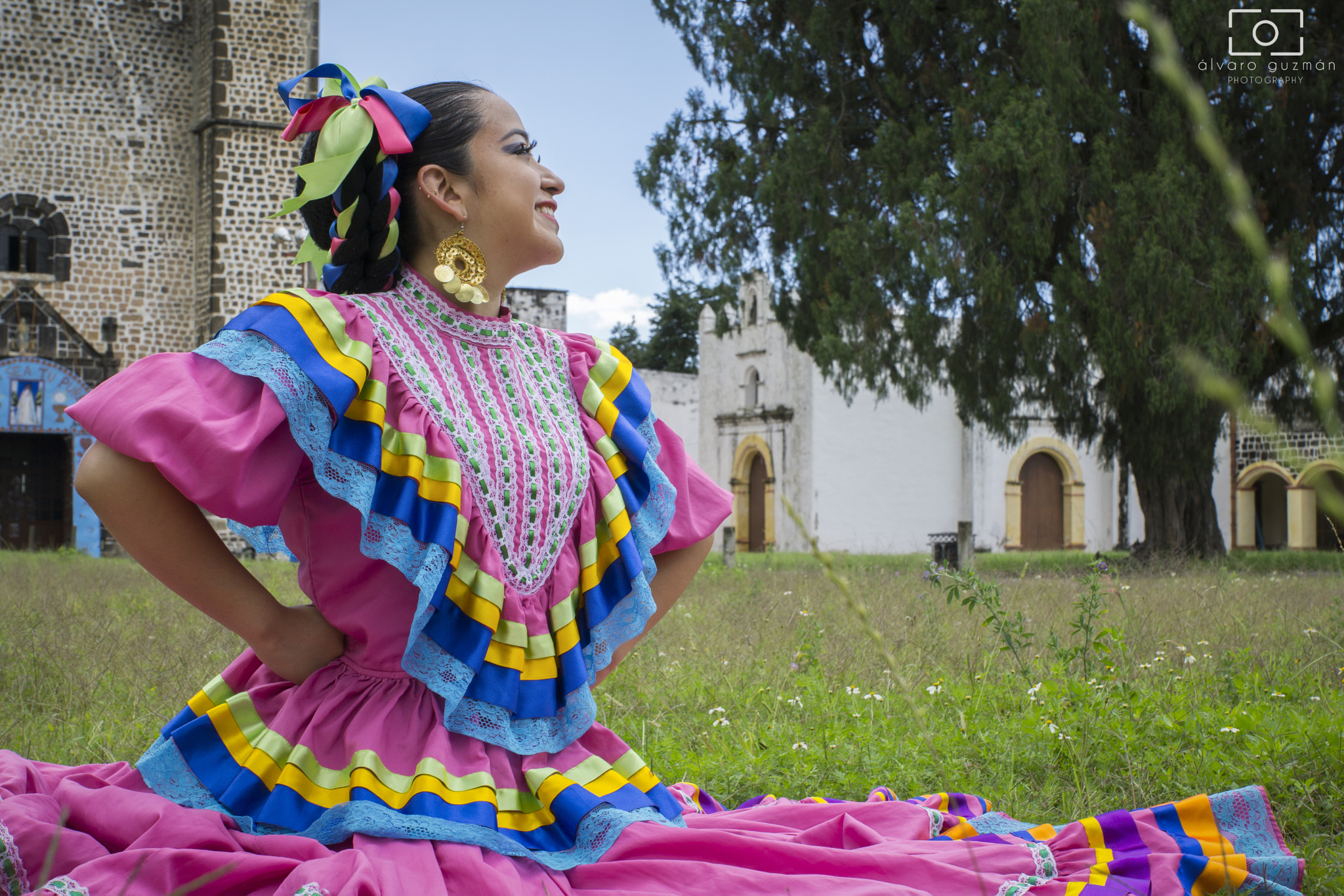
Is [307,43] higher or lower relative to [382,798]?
higher

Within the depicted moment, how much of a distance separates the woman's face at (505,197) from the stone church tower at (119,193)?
48.8ft

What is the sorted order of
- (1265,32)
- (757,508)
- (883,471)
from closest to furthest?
(1265,32) → (883,471) → (757,508)

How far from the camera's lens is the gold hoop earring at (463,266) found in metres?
1.89

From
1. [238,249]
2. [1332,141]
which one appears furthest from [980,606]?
[238,249]

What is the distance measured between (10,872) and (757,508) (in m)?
22.8

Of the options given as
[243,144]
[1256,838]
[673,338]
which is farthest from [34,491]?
[673,338]

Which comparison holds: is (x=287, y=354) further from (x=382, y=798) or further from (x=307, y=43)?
(x=307, y=43)

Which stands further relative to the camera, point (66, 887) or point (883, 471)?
point (883, 471)

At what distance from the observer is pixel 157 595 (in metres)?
7.14

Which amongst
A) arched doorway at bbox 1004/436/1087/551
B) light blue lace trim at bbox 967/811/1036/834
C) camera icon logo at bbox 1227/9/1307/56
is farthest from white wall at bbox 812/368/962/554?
light blue lace trim at bbox 967/811/1036/834

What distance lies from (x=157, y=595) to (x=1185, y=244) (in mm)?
9982

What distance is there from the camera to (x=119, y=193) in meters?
16.2

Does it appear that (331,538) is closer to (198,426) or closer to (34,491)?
(198,426)

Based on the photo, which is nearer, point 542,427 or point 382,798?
point 382,798
